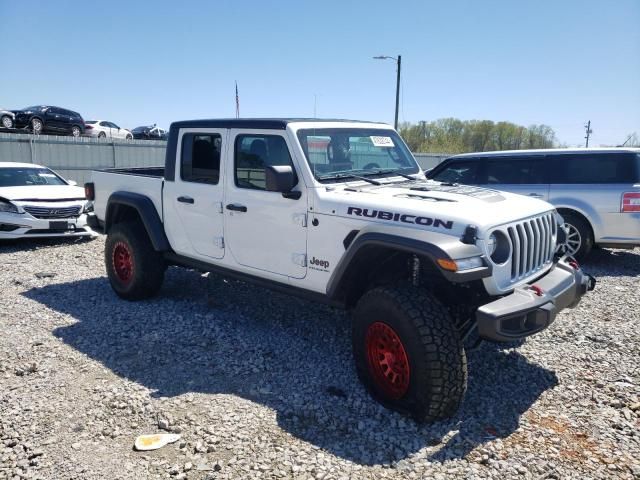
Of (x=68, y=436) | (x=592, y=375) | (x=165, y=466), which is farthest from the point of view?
(x=592, y=375)

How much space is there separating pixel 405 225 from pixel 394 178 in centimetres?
132

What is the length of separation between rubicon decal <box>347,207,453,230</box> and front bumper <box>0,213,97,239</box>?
6736 millimetres

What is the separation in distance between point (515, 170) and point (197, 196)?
5.40 meters

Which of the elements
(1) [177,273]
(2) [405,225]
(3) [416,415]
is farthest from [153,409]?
(1) [177,273]

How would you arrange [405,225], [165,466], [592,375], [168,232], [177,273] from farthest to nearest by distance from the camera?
[177,273]
[168,232]
[592,375]
[405,225]
[165,466]

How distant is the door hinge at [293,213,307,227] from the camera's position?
164 inches

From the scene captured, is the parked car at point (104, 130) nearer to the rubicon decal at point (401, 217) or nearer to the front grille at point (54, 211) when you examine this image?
the front grille at point (54, 211)

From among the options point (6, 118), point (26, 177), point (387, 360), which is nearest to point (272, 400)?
point (387, 360)

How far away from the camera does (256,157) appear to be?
4.69 meters

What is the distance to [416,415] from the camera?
3430mm

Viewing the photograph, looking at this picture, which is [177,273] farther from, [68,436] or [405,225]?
[405,225]

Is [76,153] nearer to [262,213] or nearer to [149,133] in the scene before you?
[262,213]

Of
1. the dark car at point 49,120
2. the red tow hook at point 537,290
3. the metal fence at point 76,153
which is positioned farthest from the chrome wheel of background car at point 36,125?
the red tow hook at point 537,290

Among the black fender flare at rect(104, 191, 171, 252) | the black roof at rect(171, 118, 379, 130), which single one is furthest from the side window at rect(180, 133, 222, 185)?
the black fender flare at rect(104, 191, 171, 252)
